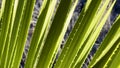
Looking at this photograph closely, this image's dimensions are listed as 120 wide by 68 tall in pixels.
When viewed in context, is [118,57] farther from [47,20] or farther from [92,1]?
[47,20]

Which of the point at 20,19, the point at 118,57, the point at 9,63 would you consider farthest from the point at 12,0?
the point at 118,57

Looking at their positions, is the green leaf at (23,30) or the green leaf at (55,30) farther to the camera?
the green leaf at (23,30)

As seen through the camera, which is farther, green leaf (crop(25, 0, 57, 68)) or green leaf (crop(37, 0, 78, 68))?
green leaf (crop(25, 0, 57, 68))

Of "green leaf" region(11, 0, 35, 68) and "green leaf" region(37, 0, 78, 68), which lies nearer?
"green leaf" region(37, 0, 78, 68)

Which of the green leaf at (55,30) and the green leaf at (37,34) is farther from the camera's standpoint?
the green leaf at (37,34)

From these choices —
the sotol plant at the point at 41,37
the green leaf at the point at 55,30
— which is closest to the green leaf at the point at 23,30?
the sotol plant at the point at 41,37

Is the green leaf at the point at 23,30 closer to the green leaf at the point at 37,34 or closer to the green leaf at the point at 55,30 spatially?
the green leaf at the point at 37,34

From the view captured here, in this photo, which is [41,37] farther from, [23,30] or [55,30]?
[55,30]

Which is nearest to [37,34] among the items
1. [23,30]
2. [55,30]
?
[23,30]

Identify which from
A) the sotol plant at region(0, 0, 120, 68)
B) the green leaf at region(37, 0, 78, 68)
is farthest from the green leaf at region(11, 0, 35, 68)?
the green leaf at region(37, 0, 78, 68)

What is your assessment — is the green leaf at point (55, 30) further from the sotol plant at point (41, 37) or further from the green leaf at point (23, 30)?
the green leaf at point (23, 30)

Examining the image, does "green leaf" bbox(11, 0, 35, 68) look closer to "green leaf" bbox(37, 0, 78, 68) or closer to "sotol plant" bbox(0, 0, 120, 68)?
"sotol plant" bbox(0, 0, 120, 68)
